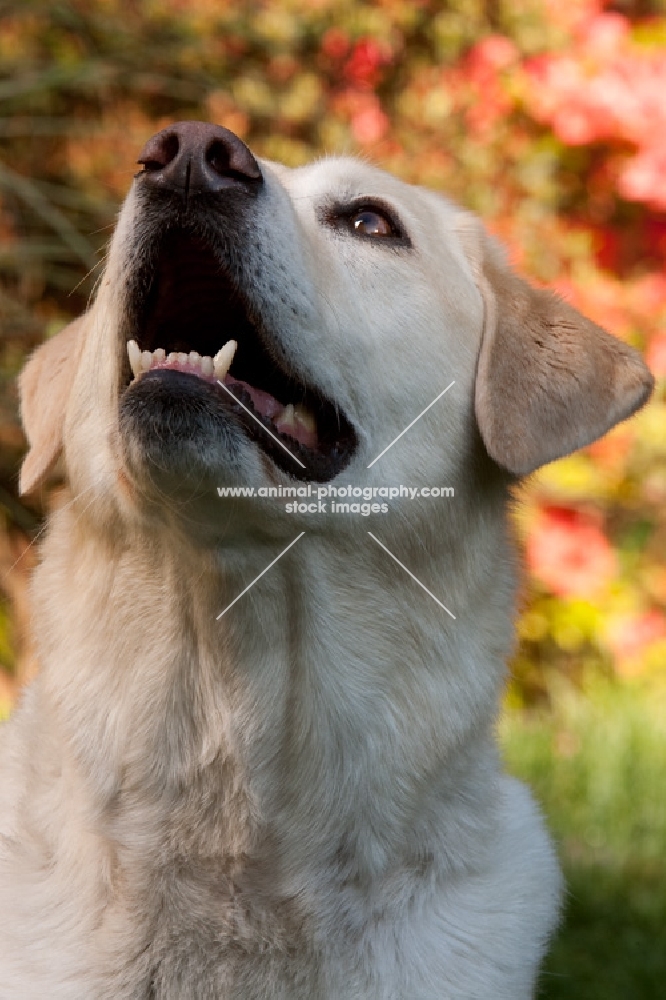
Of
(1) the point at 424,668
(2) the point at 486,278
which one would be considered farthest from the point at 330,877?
(2) the point at 486,278

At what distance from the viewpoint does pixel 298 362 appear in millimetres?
2436

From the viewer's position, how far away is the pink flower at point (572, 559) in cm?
607

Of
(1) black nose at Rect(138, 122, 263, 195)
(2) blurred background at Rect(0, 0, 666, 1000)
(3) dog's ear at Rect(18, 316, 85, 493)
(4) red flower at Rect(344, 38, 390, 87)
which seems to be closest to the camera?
(1) black nose at Rect(138, 122, 263, 195)

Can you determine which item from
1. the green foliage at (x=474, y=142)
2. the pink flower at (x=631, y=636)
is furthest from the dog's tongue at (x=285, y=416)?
the pink flower at (x=631, y=636)

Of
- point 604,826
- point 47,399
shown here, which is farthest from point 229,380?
point 604,826

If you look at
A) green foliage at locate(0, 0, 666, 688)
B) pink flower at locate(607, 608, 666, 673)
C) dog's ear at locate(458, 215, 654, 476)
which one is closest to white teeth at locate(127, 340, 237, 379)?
dog's ear at locate(458, 215, 654, 476)

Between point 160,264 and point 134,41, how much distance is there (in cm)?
371

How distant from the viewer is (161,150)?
229 centimetres

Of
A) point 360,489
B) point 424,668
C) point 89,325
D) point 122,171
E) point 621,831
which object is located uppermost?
point 89,325

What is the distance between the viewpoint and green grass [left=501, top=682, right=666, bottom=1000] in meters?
3.49

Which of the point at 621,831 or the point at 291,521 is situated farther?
the point at 621,831

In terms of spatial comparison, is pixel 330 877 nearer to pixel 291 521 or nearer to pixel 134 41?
pixel 291 521

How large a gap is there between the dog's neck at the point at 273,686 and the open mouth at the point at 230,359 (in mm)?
203

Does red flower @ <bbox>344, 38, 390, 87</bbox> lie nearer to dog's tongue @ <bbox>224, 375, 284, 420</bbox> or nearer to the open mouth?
the open mouth
